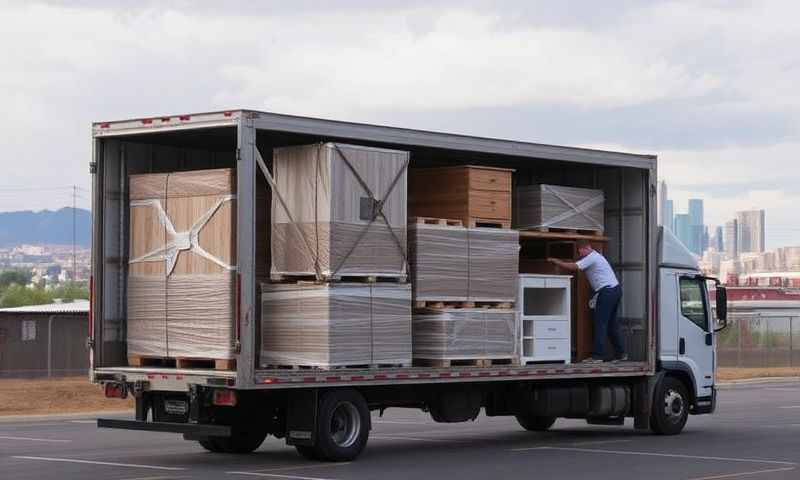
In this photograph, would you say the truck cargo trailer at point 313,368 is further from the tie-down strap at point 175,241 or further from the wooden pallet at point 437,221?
the wooden pallet at point 437,221

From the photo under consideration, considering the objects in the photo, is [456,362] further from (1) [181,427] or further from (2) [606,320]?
(1) [181,427]

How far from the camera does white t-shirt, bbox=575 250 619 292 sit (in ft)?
65.0

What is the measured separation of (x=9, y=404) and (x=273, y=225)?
1486 centimetres

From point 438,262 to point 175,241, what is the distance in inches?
Answer: 124

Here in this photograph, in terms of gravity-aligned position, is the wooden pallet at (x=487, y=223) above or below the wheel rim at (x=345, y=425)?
above

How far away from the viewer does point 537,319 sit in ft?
61.4

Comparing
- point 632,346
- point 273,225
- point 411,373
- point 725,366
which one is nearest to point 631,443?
point 632,346

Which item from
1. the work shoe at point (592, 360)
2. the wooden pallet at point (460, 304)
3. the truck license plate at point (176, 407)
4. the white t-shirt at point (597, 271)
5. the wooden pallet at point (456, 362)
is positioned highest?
the white t-shirt at point (597, 271)

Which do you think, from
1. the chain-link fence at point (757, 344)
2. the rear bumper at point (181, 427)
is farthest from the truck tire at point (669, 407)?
the chain-link fence at point (757, 344)

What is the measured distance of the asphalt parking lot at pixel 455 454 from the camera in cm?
1527

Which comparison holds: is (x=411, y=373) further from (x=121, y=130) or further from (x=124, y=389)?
(x=121, y=130)

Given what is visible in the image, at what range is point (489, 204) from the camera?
18.1 meters

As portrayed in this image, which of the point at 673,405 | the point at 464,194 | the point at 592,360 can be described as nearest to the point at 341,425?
the point at 464,194

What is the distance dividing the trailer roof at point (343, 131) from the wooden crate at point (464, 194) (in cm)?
43
